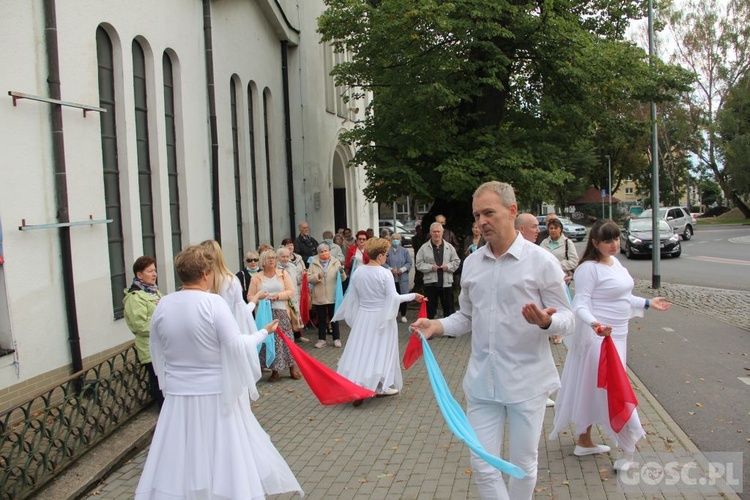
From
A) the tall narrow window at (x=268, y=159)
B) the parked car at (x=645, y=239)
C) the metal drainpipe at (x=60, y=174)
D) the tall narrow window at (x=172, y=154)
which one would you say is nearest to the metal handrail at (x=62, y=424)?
the metal drainpipe at (x=60, y=174)

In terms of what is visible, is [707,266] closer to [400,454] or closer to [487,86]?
[487,86]

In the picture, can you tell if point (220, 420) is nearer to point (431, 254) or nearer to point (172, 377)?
point (172, 377)

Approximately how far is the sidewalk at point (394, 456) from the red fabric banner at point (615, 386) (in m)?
0.51

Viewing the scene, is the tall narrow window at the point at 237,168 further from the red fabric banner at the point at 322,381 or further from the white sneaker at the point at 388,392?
the red fabric banner at the point at 322,381

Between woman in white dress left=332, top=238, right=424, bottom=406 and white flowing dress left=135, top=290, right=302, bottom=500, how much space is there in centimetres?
400

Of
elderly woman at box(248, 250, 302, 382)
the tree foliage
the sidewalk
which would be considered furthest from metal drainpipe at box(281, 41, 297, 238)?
the sidewalk

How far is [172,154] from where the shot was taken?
12.2 meters

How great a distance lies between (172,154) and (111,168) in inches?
82.9

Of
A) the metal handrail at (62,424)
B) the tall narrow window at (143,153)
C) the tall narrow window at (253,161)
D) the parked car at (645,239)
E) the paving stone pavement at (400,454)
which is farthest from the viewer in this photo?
the parked car at (645,239)

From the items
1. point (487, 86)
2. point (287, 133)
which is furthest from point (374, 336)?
point (287, 133)

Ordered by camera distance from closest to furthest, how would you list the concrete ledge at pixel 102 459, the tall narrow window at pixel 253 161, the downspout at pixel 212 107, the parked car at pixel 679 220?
the concrete ledge at pixel 102 459 < the downspout at pixel 212 107 < the tall narrow window at pixel 253 161 < the parked car at pixel 679 220

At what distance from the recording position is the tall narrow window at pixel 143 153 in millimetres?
11000

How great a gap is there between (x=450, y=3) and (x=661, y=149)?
5262cm

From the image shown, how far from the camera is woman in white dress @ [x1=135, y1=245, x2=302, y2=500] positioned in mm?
4344
